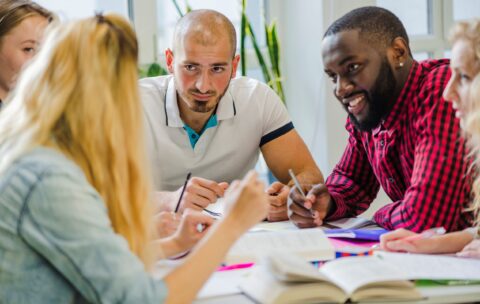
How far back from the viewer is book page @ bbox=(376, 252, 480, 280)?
1.49m

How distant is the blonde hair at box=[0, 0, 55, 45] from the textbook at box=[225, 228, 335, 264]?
1092 millimetres

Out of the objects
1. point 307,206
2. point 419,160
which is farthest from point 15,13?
point 419,160

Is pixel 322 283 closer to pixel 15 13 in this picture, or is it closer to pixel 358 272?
pixel 358 272

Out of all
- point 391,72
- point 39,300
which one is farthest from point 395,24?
point 39,300

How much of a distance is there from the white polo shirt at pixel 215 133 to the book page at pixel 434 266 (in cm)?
102

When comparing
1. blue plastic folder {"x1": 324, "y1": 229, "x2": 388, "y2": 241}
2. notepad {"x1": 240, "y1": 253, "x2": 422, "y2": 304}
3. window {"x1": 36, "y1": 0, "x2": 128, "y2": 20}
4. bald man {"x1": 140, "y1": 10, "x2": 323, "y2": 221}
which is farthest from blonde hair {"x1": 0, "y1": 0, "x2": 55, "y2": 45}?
notepad {"x1": 240, "y1": 253, "x2": 422, "y2": 304}

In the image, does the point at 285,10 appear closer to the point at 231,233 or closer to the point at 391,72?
the point at 391,72

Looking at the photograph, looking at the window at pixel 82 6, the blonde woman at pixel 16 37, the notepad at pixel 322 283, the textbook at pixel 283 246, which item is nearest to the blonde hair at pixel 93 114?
the notepad at pixel 322 283

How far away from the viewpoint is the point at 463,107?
1778 millimetres

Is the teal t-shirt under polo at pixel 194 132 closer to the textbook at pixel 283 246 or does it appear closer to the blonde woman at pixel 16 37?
the blonde woman at pixel 16 37

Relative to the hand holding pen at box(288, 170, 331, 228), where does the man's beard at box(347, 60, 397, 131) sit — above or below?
above

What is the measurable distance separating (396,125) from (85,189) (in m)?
1.14

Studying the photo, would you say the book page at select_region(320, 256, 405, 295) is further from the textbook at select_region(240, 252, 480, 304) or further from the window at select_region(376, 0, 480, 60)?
the window at select_region(376, 0, 480, 60)

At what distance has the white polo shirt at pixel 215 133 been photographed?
2543 millimetres
